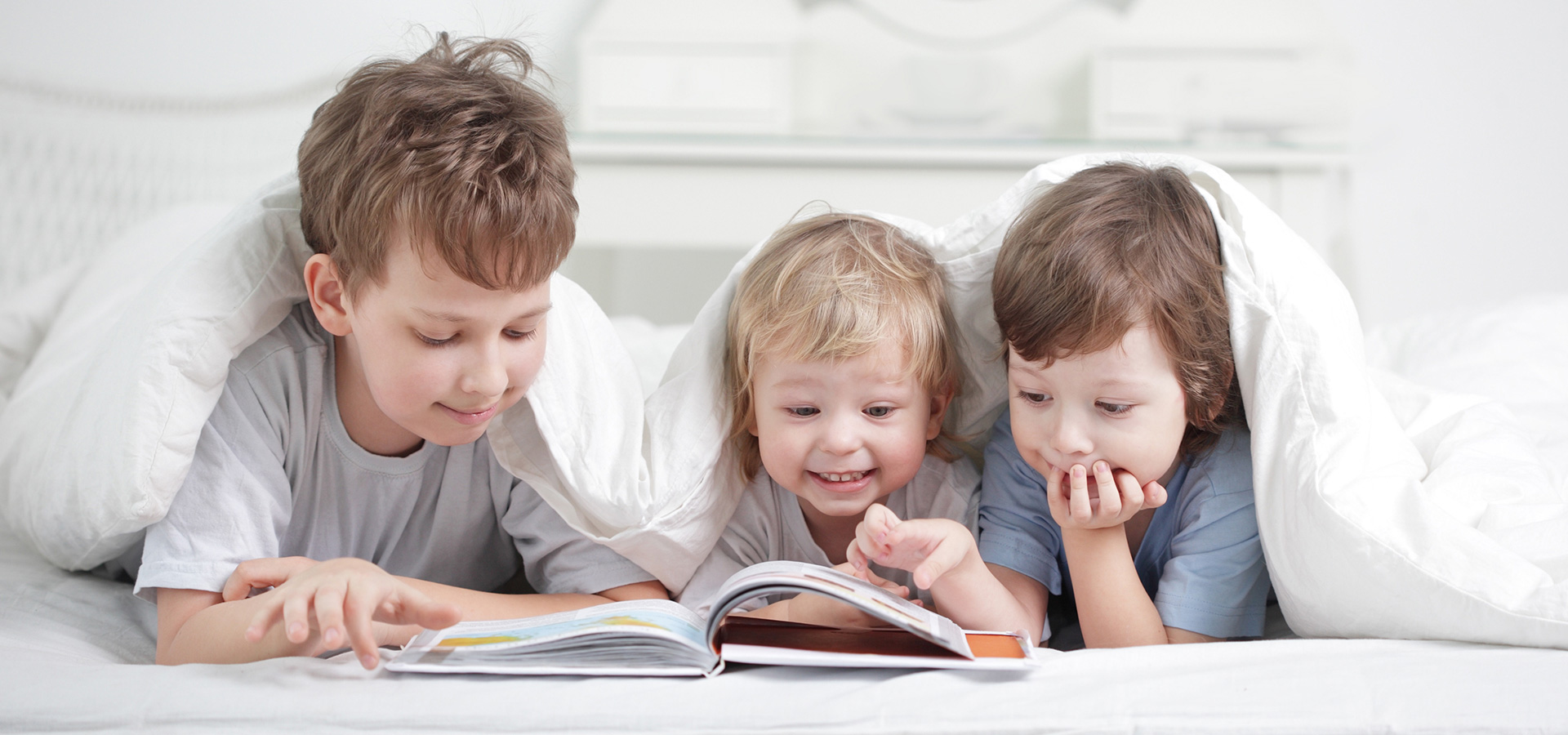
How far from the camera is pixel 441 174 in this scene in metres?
0.71

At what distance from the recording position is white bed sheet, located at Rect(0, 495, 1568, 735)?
1.77ft

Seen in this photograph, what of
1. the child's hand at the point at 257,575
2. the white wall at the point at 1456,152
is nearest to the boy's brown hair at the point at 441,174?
the child's hand at the point at 257,575

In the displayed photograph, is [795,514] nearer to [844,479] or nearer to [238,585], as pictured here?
[844,479]

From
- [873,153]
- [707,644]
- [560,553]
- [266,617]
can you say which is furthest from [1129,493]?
[873,153]

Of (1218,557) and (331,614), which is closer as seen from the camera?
(331,614)

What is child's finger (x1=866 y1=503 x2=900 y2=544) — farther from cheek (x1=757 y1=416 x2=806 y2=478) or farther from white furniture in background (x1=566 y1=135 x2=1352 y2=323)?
white furniture in background (x1=566 y1=135 x2=1352 y2=323)

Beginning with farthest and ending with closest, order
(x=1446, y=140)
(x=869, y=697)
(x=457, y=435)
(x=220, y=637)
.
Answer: (x=1446, y=140), (x=457, y=435), (x=220, y=637), (x=869, y=697)

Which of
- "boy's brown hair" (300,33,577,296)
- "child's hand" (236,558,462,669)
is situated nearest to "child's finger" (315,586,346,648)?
"child's hand" (236,558,462,669)

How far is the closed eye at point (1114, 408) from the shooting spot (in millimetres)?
763

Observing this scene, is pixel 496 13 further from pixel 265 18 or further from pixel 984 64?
pixel 984 64

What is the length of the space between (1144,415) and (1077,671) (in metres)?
0.23

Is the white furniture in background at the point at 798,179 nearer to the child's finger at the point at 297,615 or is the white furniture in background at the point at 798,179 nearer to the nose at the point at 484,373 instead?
the nose at the point at 484,373

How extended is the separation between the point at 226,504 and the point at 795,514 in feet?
1.53

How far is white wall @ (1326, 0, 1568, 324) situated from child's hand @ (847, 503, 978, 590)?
2.08 metres
